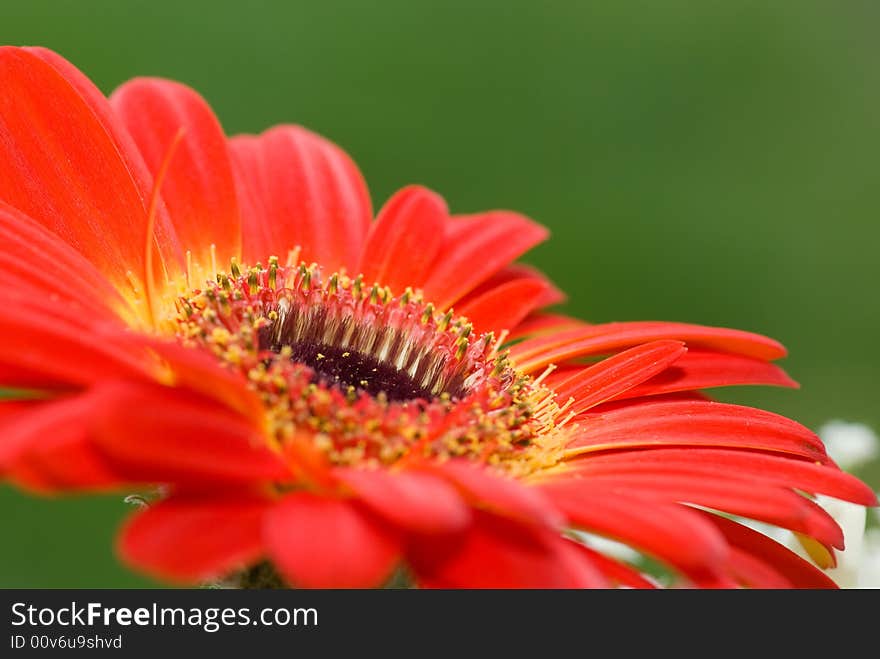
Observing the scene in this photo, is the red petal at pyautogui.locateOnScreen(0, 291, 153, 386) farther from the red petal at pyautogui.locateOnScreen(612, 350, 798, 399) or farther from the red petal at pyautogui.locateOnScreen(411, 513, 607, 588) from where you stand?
the red petal at pyautogui.locateOnScreen(612, 350, 798, 399)

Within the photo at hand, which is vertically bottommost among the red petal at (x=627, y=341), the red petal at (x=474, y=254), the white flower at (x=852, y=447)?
the white flower at (x=852, y=447)

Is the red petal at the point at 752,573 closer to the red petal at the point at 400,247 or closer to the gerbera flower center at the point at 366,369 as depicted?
the gerbera flower center at the point at 366,369

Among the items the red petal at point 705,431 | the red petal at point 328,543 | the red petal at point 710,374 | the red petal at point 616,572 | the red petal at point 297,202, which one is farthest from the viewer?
the red petal at point 297,202

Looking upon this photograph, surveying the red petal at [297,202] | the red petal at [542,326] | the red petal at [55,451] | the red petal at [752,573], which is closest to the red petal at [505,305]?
the red petal at [542,326]

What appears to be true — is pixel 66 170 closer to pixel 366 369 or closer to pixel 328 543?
pixel 366 369

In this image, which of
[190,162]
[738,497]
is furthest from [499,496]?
[190,162]

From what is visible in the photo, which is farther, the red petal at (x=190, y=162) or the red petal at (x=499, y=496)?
the red petal at (x=190, y=162)
